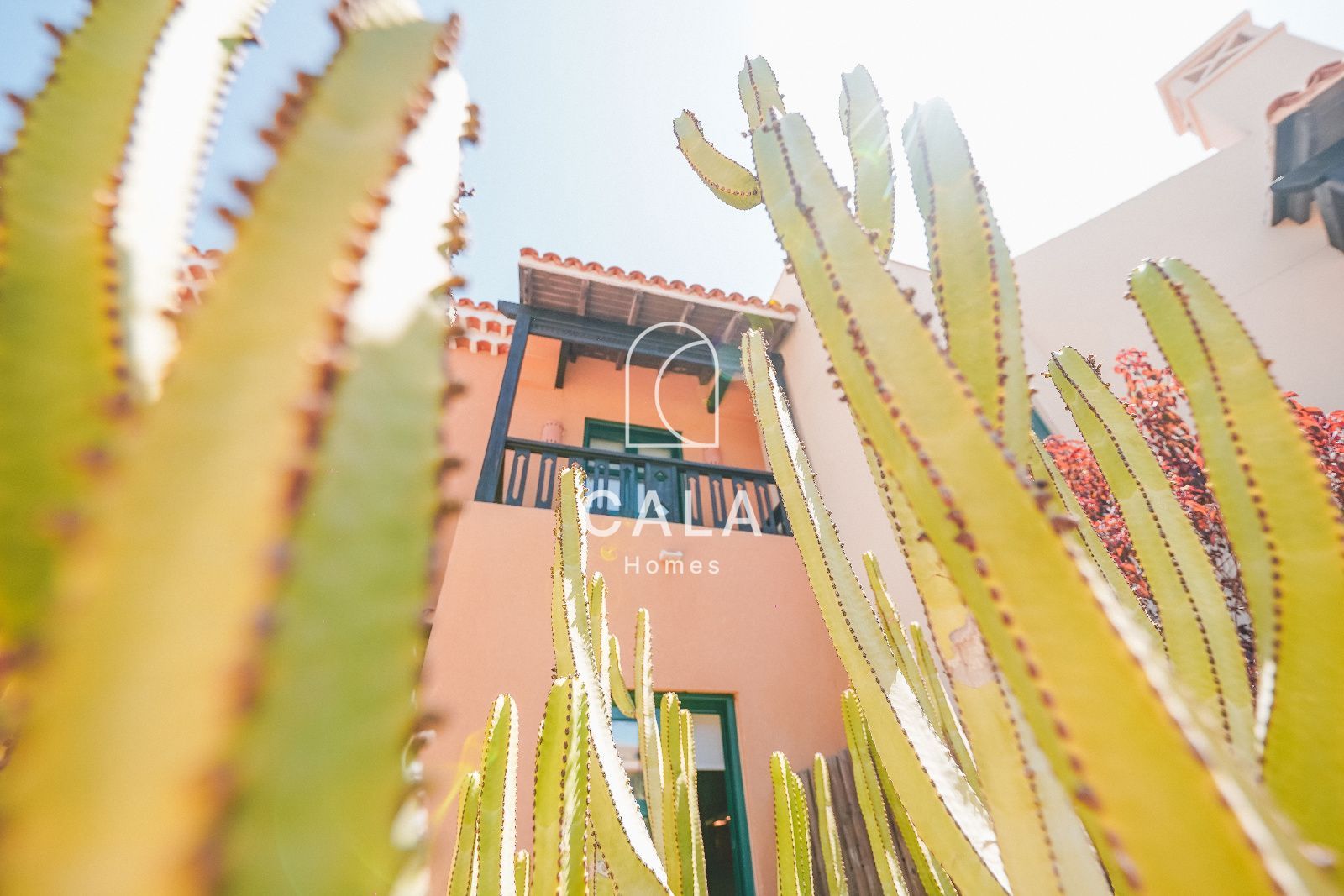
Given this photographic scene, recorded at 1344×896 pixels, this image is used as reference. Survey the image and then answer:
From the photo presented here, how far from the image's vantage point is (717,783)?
4090 mm

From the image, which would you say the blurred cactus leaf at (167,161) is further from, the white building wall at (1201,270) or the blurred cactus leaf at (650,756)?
the white building wall at (1201,270)

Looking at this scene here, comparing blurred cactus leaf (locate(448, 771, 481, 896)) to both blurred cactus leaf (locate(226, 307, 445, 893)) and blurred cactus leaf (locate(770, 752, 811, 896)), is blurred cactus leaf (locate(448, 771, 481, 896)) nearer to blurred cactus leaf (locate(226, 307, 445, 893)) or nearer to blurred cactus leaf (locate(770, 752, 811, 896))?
blurred cactus leaf (locate(770, 752, 811, 896))

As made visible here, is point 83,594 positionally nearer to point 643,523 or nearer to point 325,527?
point 325,527

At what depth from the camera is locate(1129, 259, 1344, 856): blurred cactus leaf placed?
584 mm

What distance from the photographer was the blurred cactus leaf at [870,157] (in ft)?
3.82

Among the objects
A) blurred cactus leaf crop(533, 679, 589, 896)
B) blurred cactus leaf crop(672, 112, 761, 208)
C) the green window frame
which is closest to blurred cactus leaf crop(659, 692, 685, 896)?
blurred cactus leaf crop(533, 679, 589, 896)

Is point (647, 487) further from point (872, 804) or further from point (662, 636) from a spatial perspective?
point (872, 804)

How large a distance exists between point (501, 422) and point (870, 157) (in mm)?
4652

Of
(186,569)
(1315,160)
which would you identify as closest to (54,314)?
(186,569)

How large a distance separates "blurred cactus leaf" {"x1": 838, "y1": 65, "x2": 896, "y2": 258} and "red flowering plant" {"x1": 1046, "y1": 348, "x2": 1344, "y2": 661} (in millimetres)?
2204

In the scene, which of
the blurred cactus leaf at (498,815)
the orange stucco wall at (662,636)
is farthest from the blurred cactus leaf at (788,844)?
the orange stucco wall at (662,636)

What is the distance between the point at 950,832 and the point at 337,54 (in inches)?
47.1

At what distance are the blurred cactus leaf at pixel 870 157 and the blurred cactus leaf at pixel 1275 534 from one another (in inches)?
19.0

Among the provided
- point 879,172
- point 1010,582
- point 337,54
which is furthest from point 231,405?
point 879,172
